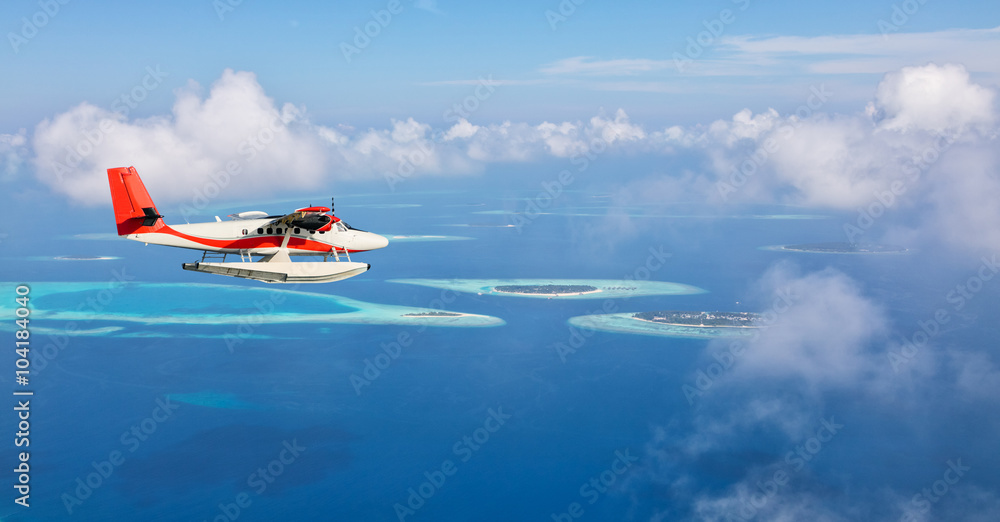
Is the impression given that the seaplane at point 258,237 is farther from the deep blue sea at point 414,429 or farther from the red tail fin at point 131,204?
the deep blue sea at point 414,429

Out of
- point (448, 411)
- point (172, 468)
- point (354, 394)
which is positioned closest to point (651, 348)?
point (448, 411)

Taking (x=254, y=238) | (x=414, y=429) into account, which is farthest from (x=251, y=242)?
(x=414, y=429)

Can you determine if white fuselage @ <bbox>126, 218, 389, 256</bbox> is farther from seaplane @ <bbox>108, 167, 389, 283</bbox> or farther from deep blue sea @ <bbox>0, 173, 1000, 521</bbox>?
deep blue sea @ <bbox>0, 173, 1000, 521</bbox>

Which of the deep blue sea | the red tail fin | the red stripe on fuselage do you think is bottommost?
the deep blue sea

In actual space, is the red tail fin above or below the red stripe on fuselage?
above

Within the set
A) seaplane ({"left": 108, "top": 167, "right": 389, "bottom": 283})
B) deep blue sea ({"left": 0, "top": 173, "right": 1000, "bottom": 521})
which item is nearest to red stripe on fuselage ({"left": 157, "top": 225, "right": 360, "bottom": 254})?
seaplane ({"left": 108, "top": 167, "right": 389, "bottom": 283})

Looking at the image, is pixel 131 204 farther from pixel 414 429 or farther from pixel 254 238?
pixel 414 429

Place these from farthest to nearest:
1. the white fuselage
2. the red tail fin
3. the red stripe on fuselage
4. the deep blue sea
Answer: the deep blue sea
the red stripe on fuselage
the white fuselage
the red tail fin

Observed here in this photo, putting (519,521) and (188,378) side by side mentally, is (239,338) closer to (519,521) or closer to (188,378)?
(188,378)
